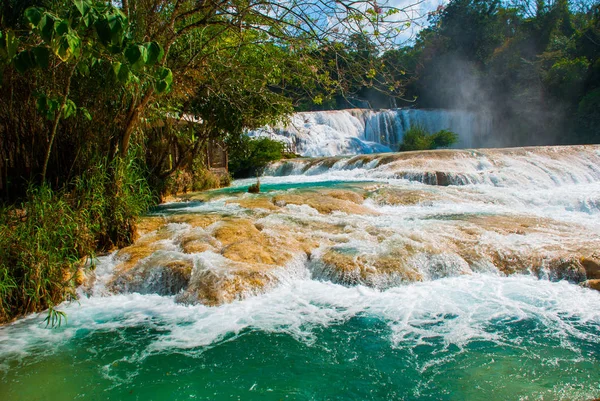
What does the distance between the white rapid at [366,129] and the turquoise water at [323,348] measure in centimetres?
1456

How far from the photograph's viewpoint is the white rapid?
2042 cm

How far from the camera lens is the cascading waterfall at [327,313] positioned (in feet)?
9.11

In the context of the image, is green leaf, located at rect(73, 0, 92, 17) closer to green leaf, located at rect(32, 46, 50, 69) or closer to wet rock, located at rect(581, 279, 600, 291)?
green leaf, located at rect(32, 46, 50, 69)

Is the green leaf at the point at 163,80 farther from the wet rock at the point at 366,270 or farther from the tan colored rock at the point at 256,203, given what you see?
the tan colored rock at the point at 256,203

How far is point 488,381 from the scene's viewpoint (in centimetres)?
273

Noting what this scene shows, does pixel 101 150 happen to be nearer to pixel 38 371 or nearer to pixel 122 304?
pixel 122 304

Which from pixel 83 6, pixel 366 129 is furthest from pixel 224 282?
pixel 366 129

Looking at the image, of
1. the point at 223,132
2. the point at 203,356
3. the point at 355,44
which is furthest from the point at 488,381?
the point at 223,132

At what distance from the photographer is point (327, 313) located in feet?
12.6

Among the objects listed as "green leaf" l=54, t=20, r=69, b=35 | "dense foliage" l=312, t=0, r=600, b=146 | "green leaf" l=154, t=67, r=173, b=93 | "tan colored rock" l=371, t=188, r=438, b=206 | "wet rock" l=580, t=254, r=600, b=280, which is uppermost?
"dense foliage" l=312, t=0, r=600, b=146

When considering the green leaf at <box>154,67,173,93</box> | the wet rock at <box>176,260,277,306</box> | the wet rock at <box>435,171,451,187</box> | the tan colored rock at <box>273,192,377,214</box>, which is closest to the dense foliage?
the wet rock at <box>435,171,451,187</box>

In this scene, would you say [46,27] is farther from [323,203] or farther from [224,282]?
[323,203]

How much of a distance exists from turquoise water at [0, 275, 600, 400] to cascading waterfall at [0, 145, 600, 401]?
1cm

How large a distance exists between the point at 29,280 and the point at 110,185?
1405mm
